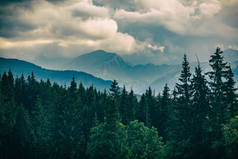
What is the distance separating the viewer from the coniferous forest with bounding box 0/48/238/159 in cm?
3484

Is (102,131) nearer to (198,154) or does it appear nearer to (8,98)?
(198,154)

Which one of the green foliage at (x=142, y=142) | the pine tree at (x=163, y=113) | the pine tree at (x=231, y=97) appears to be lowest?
the green foliage at (x=142, y=142)

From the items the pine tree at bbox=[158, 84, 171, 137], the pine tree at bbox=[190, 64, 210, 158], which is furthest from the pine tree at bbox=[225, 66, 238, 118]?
the pine tree at bbox=[158, 84, 171, 137]

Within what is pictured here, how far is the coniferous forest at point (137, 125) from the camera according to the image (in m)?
34.8

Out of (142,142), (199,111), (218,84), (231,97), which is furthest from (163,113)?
(218,84)

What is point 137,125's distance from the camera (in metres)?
52.2

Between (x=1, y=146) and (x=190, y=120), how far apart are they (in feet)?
159

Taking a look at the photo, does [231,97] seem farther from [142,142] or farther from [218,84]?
[142,142]

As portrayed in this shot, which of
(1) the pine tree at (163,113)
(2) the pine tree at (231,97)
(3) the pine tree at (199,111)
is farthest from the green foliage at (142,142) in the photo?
(2) the pine tree at (231,97)

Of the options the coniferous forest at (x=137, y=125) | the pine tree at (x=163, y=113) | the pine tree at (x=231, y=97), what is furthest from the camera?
the pine tree at (x=163, y=113)

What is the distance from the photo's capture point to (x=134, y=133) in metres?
51.7

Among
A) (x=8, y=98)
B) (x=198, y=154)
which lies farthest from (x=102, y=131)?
(x=8, y=98)

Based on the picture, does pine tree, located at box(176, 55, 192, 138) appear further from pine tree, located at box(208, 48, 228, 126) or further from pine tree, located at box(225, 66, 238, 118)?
pine tree, located at box(225, 66, 238, 118)

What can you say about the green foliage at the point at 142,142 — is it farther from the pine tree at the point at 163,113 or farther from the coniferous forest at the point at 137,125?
the pine tree at the point at 163,113
